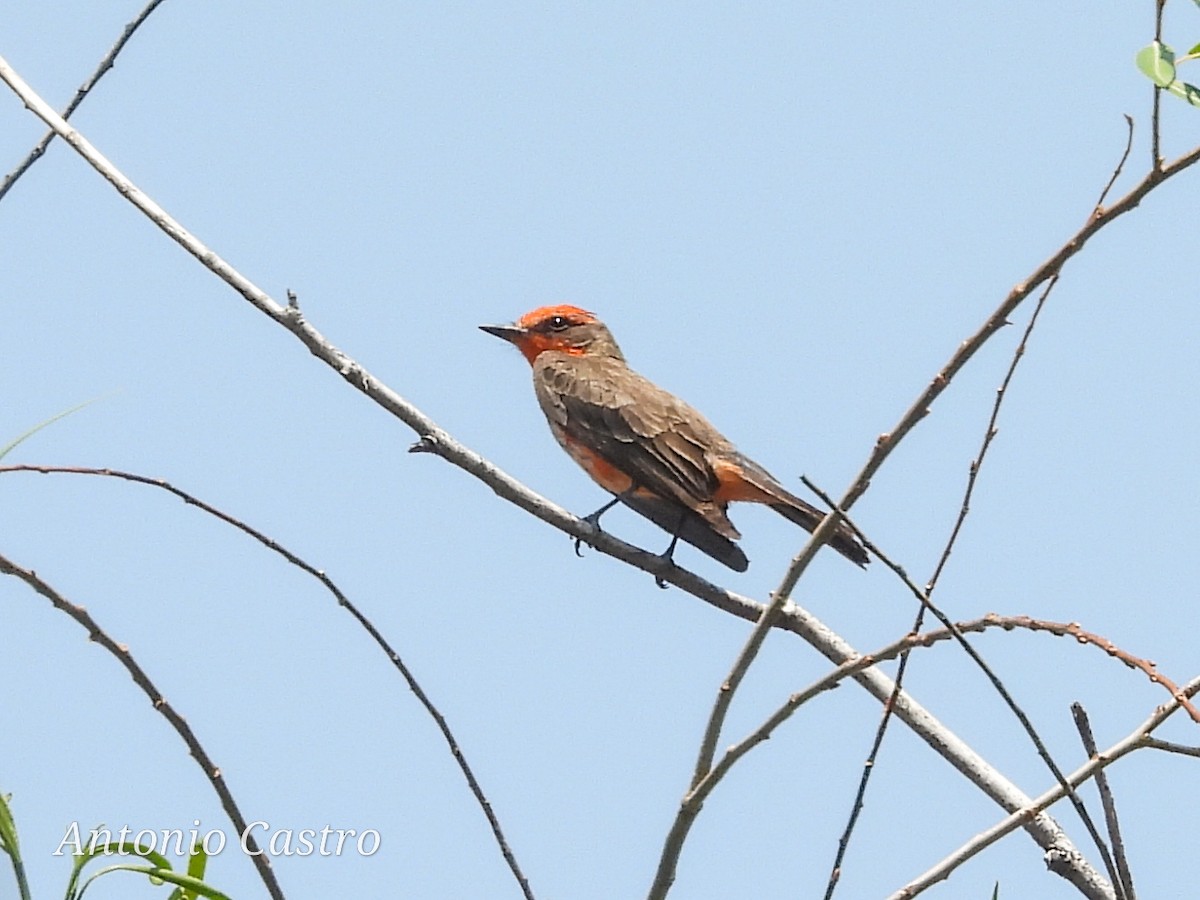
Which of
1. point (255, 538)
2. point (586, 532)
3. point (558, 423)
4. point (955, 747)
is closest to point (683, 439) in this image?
point (558, 423)

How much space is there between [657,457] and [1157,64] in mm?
4392

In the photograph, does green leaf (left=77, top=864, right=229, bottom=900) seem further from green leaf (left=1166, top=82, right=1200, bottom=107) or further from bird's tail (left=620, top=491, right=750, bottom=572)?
bird's tail (left=620, top=491, right=750, bottom=572)

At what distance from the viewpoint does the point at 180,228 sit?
3.91 m

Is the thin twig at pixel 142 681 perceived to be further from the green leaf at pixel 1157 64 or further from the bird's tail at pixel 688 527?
the bird's tail at pixel 688 527

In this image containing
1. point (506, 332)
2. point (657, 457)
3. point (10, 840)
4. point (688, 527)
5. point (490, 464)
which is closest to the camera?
point (10, 840)

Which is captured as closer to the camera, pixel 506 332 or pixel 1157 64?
pixel 1157 64

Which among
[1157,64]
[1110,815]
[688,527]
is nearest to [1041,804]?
[1110,815]

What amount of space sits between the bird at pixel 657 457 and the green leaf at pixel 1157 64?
333cm

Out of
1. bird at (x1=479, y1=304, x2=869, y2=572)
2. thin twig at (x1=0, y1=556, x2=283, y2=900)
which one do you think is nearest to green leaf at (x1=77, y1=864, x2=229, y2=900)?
thin twig at (x1=0, y1=556, x2=283, y2=900)

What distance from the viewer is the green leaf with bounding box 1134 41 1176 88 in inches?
97.6

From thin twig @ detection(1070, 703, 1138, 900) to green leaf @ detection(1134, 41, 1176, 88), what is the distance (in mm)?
1012

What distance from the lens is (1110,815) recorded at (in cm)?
265

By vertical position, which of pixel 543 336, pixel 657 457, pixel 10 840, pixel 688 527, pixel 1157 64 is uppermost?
pixel 543 336

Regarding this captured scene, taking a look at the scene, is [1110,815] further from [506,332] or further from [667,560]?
[506,332]
